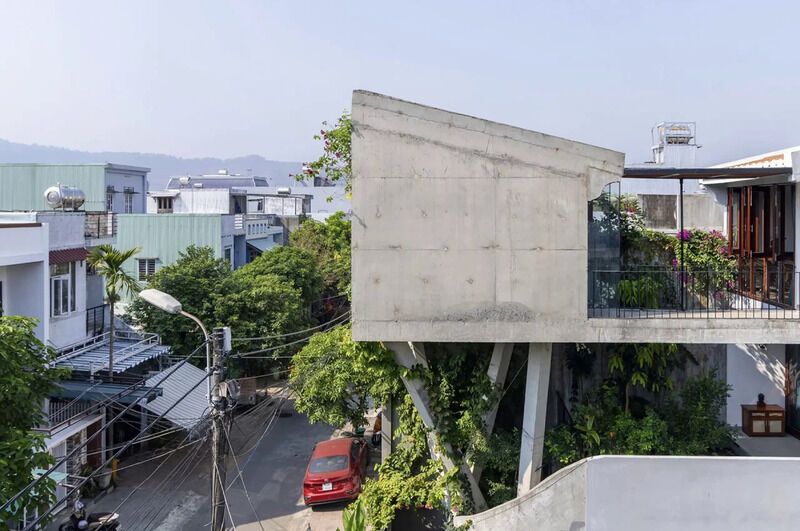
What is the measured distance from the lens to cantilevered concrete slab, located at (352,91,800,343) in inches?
416

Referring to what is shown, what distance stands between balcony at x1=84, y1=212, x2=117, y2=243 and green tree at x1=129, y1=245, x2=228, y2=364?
282cm

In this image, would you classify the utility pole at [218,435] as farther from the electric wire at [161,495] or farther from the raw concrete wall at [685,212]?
the raw concrete wall at [685,212]

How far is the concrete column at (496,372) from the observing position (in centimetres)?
1173

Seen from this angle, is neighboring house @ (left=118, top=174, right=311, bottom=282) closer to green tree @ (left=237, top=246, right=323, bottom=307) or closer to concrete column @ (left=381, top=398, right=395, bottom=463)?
green tree @ (left=237, top=246, right=323, bottom=307)

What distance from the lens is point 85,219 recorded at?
2217 centimetres

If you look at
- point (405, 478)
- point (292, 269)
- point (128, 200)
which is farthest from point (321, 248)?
point (405, 478)

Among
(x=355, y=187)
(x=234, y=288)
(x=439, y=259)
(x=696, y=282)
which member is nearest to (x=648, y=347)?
(x=696, y=282)

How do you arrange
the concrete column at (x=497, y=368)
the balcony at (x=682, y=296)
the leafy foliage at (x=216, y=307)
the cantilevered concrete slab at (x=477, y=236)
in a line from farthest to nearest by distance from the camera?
1. the leafy foliage at (x=216, y=307)
2. the concrete column at (x=497, y=368)
3. the balcony at (x=682, y=296)
4. the cantilevered concrete slab at (x=477, y=236)

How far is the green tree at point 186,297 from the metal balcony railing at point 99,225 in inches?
112

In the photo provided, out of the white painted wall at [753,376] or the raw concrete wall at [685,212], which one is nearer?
the white painted wall at [753,376]

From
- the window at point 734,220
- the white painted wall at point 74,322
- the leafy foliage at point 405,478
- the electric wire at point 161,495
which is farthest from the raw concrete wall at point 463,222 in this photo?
the white painted wall at point 74,322

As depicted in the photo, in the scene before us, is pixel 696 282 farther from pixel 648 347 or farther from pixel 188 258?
pixel 188 258

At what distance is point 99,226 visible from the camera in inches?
904

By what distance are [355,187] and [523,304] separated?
122 inches
